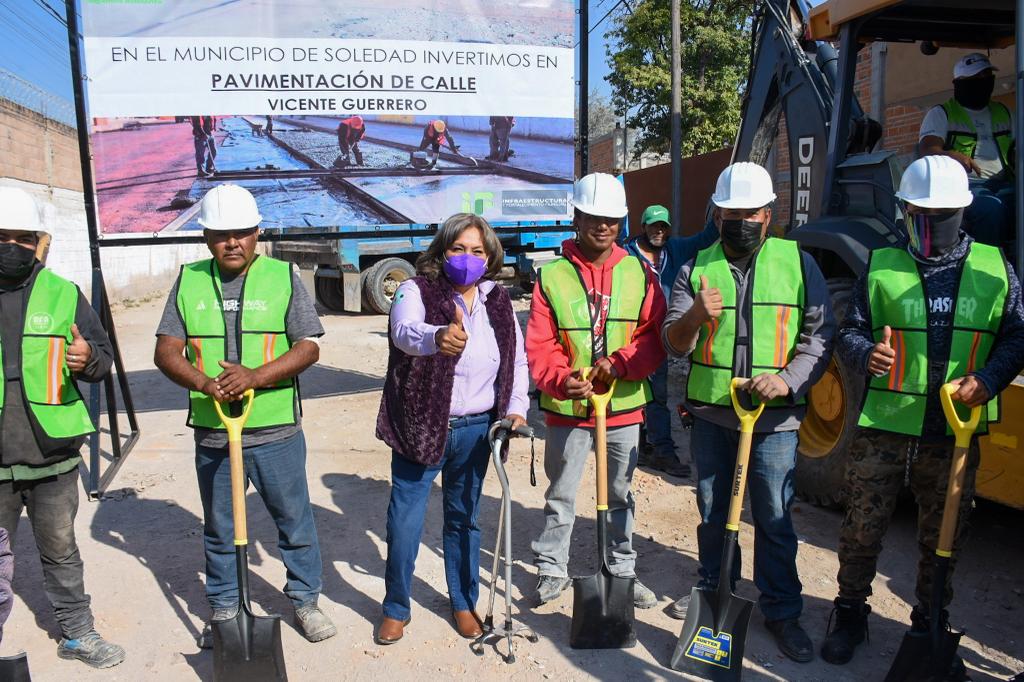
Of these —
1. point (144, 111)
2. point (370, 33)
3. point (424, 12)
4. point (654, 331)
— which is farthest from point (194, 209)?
point (654, 331)

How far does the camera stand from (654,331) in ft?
11.6

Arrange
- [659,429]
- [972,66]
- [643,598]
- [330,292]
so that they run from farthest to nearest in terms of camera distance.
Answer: [330,292]
[659,429]
[972,66]
[643,598]

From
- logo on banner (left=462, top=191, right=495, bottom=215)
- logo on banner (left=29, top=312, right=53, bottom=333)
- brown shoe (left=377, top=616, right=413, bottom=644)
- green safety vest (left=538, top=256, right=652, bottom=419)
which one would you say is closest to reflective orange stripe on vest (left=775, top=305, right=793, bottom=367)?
green safety vest (left=538, top=256, right=652, bottom=419)

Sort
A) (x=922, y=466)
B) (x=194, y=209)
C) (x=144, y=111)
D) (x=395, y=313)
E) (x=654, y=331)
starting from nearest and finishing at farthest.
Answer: (x=922, y=466) < (x=395, y=313) < (x=654, y=331) < (x=144, y=111) < (x=194, y=209)

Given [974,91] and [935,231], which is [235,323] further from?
[974,91]

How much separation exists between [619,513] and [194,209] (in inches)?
162

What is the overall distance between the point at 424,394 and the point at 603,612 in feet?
3.78

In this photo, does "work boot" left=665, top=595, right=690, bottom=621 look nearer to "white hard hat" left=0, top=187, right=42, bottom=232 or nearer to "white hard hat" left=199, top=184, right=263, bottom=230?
"white hard hat" left=199, top=184, right=263, bottom=230

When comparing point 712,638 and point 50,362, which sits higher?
point 50,362

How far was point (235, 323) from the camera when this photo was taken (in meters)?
3.33

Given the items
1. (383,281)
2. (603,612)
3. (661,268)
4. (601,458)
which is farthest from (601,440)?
(383,281)

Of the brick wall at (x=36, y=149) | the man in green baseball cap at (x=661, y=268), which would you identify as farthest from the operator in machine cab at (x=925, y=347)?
the brick wall at (x=36, y=149)

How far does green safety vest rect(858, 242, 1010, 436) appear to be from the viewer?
296 cm

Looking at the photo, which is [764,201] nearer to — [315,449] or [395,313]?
[395,313]
